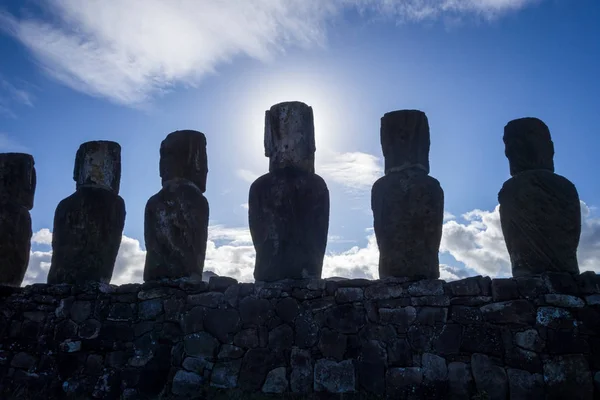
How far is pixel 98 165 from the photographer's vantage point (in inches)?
338

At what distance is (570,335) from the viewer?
5867mm

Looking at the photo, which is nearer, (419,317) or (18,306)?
(419,317)

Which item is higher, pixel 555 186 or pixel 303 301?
pixel 555 186

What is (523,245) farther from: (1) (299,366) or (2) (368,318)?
(1) (299,366)

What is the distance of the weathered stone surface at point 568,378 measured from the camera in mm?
5668

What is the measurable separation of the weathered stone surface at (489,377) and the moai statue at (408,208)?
1.14 metres

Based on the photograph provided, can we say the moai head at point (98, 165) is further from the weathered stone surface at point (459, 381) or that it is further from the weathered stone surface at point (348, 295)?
the weathered stone surface at point (459, 381)

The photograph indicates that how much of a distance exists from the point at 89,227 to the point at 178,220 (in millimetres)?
1496

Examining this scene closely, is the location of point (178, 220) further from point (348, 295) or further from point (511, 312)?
point (511, 312)

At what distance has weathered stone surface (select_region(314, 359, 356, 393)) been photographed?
250 inches

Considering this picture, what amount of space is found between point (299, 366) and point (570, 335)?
3.09m

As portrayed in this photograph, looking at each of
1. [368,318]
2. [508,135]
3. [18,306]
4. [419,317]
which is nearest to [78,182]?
[18,306]

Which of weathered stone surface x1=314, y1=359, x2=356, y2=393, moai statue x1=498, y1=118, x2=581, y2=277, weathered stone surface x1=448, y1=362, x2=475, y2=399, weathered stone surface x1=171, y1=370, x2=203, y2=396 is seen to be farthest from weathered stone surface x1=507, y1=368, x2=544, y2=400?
weathered stone surface x1=171, y1=370, x2=203, y2=396

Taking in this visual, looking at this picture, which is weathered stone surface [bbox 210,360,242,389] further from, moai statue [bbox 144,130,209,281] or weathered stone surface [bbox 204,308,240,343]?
moai statue [bbox 144,130,209,281]
